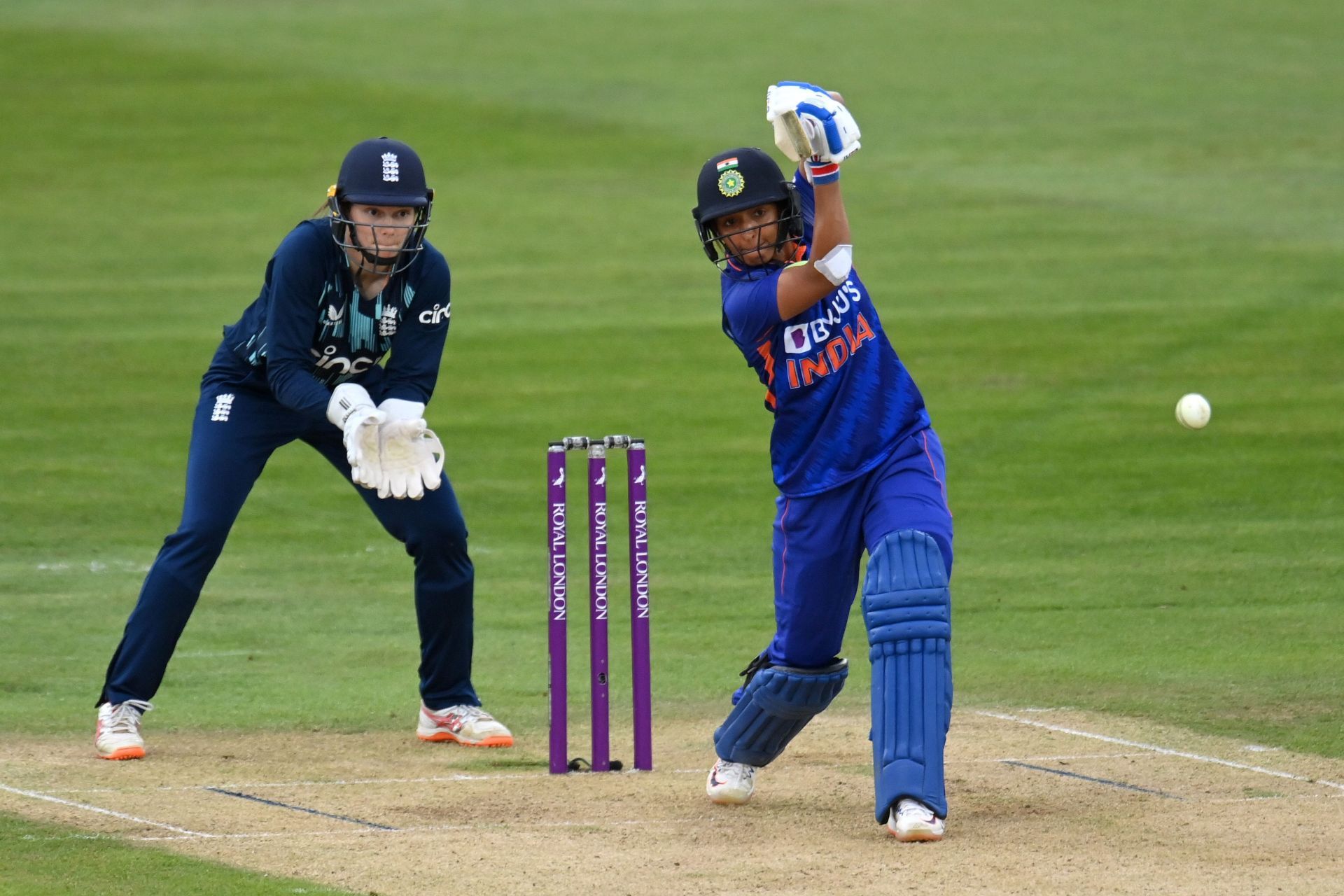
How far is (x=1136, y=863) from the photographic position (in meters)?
4.68

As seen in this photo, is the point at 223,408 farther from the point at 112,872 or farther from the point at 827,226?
the point at 827,226

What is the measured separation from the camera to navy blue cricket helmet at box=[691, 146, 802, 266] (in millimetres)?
5273

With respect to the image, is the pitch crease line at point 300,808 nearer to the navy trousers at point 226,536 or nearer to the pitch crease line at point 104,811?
the pitch crease line at point 104,811

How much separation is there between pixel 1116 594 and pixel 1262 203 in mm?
11297

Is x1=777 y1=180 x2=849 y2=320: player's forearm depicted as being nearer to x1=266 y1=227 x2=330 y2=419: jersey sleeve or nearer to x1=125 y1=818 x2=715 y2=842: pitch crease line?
x1=125 y1=818 x2=715 y2=842: pitch crease line

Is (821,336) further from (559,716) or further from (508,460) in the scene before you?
(508,460)

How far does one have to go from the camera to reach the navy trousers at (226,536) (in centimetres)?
622

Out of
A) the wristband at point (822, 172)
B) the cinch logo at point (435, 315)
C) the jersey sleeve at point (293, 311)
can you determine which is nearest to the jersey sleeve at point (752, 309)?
the wristband at point (822, 172)

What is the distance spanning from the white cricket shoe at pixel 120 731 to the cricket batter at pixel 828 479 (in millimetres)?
1994

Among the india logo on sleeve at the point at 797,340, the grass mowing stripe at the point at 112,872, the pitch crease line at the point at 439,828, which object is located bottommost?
the grass mowing stripe at the point at 112,872

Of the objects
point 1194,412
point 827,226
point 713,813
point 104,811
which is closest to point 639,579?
point 713,813

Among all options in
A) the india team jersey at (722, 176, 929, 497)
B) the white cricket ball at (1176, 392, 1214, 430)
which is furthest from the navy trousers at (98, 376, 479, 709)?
the white cricket ball at (1176, 392, 1214, 430)

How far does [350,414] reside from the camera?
5793mm

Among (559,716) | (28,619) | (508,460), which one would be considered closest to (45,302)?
(508,460)
